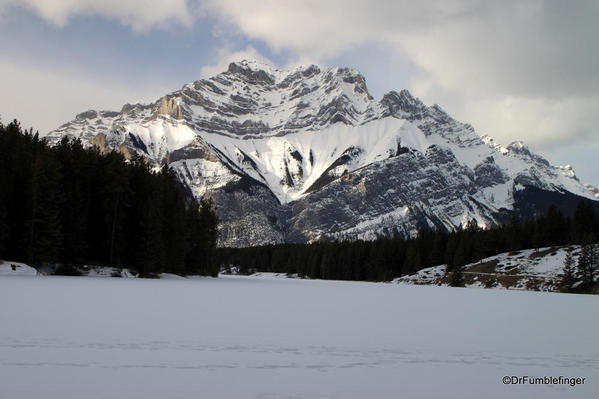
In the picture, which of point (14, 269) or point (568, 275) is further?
point (568, 275)

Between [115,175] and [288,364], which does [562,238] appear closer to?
[115,175]

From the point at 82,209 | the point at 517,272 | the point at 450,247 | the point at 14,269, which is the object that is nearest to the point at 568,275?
the point at 517,272

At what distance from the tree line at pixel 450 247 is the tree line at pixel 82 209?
227ft

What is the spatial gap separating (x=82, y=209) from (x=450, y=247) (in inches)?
4105

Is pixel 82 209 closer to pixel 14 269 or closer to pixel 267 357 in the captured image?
pixel 14 269

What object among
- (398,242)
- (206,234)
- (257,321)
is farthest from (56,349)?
(398,242)

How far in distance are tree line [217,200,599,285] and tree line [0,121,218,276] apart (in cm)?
6934

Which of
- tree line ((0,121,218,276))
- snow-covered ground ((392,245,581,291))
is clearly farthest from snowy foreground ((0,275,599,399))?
snow-covered ground ((392,245,581,291))

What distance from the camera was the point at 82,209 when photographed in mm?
62125

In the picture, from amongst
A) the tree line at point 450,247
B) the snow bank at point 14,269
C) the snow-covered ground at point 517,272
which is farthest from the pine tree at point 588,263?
the snow bank at point 14,269

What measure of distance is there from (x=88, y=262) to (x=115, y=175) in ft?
38.3

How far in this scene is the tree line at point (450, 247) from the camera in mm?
127500

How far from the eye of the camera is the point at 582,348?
54.6 feet

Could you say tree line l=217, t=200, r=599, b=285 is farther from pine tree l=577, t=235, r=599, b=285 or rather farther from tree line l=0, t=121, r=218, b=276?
tree line l=0, t=121, r=218, b=276
